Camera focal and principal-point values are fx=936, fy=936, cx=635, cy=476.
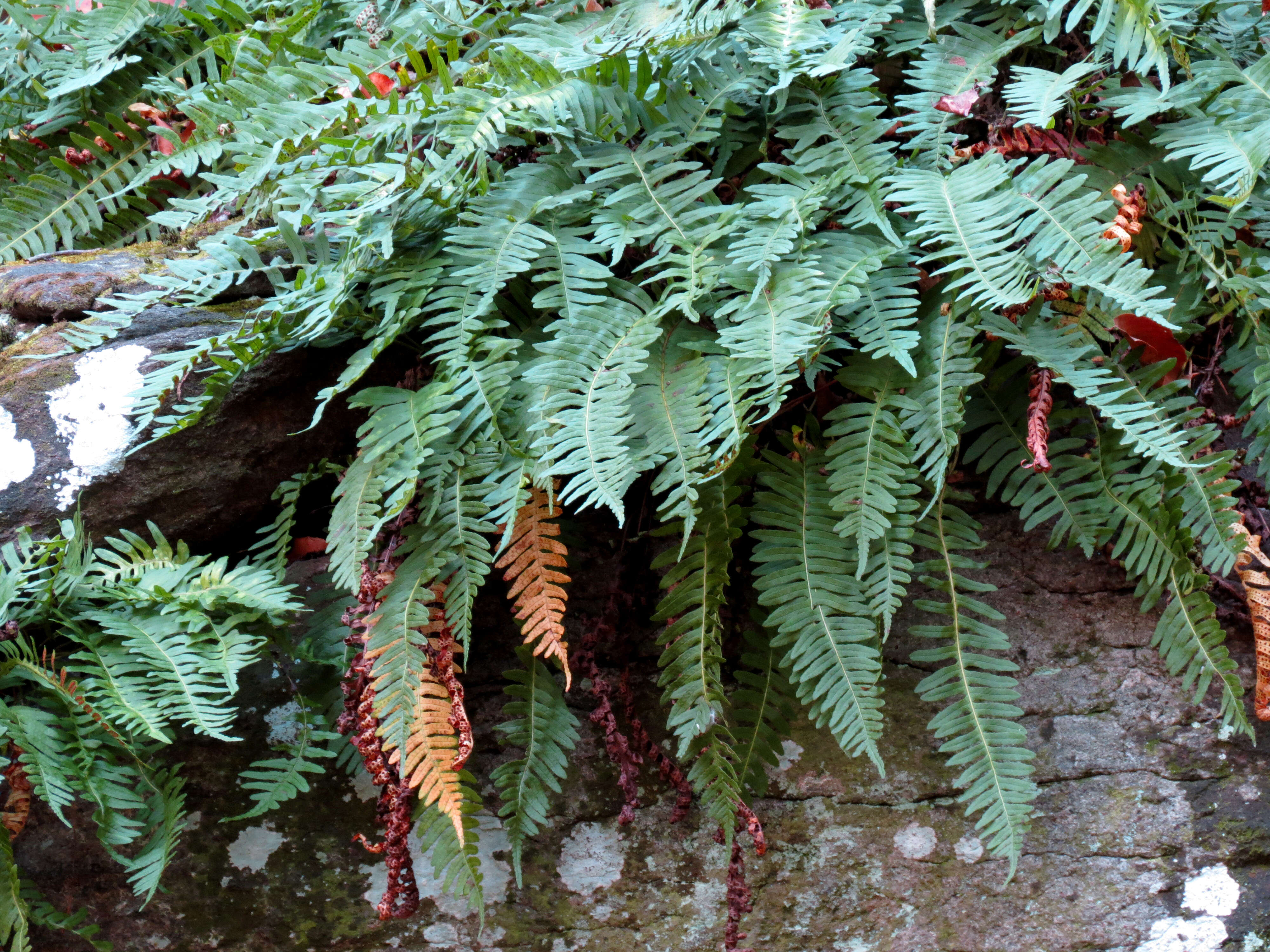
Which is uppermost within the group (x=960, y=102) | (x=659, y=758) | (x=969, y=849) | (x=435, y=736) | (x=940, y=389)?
(x=960, y=102)

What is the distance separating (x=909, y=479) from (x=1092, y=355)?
37 cm

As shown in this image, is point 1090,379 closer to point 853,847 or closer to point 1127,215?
point 1127,215

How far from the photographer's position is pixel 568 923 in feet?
5.61

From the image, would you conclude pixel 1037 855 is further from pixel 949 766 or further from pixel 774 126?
pixel 774 126

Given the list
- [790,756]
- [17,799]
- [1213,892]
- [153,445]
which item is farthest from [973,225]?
[17,799]

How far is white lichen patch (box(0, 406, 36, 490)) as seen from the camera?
166 centimetres

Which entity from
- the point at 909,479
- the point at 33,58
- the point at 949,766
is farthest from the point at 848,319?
the point at 33,58

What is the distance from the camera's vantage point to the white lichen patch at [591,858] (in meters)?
1.73

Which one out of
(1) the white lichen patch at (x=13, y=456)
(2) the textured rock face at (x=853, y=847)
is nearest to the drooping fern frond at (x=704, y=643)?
(2) the textured rock face at (x=853, y=847)

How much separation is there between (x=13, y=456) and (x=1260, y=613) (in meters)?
2.14

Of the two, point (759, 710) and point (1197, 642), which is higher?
point (1197, 642)

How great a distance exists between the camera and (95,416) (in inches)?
66.6

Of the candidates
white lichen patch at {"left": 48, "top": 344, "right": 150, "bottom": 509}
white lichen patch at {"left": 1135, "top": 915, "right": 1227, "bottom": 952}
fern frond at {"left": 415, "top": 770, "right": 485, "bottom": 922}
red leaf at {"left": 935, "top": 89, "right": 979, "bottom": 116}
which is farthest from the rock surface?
white lichen patch at {"left": 1135, "top": 915, "right": 1227, "bottom": 952}

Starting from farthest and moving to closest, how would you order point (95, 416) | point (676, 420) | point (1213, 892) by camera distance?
point (95, 416) → point (1213, 892) → point (676, 420)
